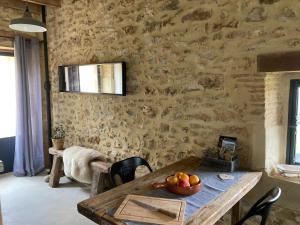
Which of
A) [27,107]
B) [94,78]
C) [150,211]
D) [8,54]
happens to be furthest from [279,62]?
[8,54]

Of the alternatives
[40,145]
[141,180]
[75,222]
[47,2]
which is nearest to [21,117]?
[40,145]

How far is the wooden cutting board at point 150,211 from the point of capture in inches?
52.2

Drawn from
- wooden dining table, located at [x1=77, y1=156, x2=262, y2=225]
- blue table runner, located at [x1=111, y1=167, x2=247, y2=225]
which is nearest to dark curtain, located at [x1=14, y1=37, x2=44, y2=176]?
wooden dining table, located at [x1=77, y1=156, x2=262, y2=225]

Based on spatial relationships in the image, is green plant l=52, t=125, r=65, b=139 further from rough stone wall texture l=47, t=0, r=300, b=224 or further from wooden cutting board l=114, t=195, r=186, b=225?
wooden cutting board l=114, t=195, r=186, b=225

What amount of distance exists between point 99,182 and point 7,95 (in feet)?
7.04

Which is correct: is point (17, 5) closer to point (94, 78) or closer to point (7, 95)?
point (7, 95)

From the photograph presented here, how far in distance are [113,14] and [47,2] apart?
116 centimetres

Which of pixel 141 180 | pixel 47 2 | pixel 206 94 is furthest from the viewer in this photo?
pixel 47 2

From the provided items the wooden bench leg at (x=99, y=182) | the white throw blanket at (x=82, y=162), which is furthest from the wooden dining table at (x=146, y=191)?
the white throw blanket at (x=82, y=162)

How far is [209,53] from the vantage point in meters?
2.26

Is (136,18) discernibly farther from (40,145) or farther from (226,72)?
(40,145)

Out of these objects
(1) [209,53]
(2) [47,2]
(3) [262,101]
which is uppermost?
(2) [47,2]

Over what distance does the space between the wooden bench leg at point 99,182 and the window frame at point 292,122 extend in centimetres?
182

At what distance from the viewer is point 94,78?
326cm
